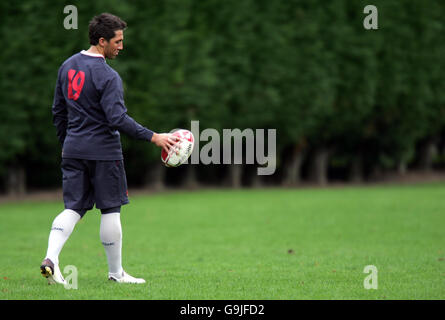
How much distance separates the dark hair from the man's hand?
1088 mm

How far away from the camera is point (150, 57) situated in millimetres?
22375

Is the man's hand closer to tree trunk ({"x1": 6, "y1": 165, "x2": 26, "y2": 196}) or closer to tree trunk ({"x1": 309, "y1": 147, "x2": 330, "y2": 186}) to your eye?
tree trunk ({"x1": 6, "y1": 165, "x2": 26, "y2": 196})

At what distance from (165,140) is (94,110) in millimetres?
759

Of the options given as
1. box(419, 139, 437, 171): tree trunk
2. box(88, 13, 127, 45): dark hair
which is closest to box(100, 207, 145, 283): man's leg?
box(88, 13, 127, 45): dark hair

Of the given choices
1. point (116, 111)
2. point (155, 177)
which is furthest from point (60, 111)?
point (155, 177)

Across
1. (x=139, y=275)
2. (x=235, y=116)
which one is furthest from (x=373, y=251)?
(x=235, y=116)

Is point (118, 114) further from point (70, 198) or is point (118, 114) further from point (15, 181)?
point (15, 181)

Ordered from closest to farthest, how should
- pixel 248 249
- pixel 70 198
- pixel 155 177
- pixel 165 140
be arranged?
pixel 165 140 → pixel 70 198 → pixel 248 249 → pixel 155 177

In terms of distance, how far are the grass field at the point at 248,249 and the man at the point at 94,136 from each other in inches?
28.6

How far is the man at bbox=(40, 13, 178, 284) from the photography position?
6.50m

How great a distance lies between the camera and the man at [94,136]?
21.3 ft

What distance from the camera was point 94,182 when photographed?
662 cm

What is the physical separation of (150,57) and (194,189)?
6.12 metres
